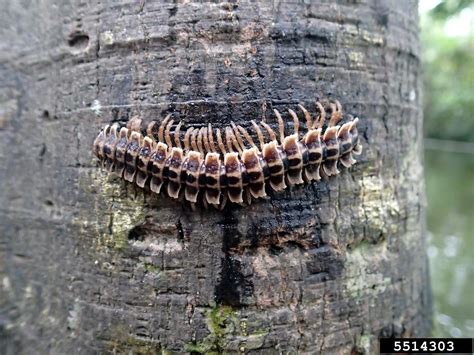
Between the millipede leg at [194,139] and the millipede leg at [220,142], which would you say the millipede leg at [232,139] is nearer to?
the millipede leg at [220,142]

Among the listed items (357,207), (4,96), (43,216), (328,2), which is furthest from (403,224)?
(4,96)


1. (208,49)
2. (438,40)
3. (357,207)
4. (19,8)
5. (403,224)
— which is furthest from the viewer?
(438,40)

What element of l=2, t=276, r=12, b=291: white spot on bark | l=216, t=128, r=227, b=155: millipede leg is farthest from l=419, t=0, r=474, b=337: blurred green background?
l=2, t=276, r=12, b=291: white spot on bark

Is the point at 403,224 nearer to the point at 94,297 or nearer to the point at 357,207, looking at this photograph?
the point at 357,207

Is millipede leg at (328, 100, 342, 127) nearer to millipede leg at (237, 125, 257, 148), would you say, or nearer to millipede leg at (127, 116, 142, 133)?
millipede leg at (237, 125, 257, 148)

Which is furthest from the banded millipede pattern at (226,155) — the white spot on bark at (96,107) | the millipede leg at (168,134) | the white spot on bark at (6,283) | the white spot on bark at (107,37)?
the white spot on bark at (6,283)

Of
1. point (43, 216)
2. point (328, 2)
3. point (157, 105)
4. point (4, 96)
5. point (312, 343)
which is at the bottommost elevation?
point (312, 343)
